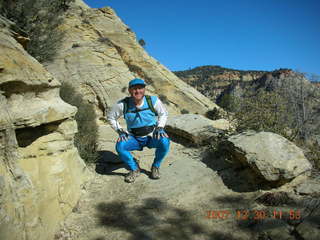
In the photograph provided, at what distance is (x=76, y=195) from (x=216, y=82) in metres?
59.2

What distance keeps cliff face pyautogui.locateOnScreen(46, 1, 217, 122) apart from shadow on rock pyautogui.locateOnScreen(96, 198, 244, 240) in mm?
7832

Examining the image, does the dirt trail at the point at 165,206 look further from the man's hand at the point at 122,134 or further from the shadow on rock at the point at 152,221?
the man's hand at the point at 122,134

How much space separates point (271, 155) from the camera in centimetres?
344

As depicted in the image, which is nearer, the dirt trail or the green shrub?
the dirt trail

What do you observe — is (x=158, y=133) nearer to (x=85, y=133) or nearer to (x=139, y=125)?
(x=139, y=125)

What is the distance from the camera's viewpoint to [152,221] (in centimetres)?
301

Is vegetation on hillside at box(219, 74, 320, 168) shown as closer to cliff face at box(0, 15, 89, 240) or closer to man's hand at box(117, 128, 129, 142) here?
man's hand at box(117, 128, 129, 142)

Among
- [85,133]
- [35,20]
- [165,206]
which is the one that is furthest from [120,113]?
[35,20]

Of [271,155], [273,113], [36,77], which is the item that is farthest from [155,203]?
[273,113]

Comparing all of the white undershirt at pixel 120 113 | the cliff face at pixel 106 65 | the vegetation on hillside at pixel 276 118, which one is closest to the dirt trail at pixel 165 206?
the white undershirt at pixel 120 113

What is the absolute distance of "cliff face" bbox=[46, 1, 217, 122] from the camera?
10961 mm

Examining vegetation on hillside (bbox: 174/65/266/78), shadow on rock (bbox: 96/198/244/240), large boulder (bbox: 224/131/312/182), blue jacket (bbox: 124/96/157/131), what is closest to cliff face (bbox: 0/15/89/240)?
shadow on rock (bbox: 96/198/244/240)

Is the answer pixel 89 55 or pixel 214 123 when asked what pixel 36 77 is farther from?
pixel 89 55

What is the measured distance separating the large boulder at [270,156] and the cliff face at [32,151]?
8.92 feet
